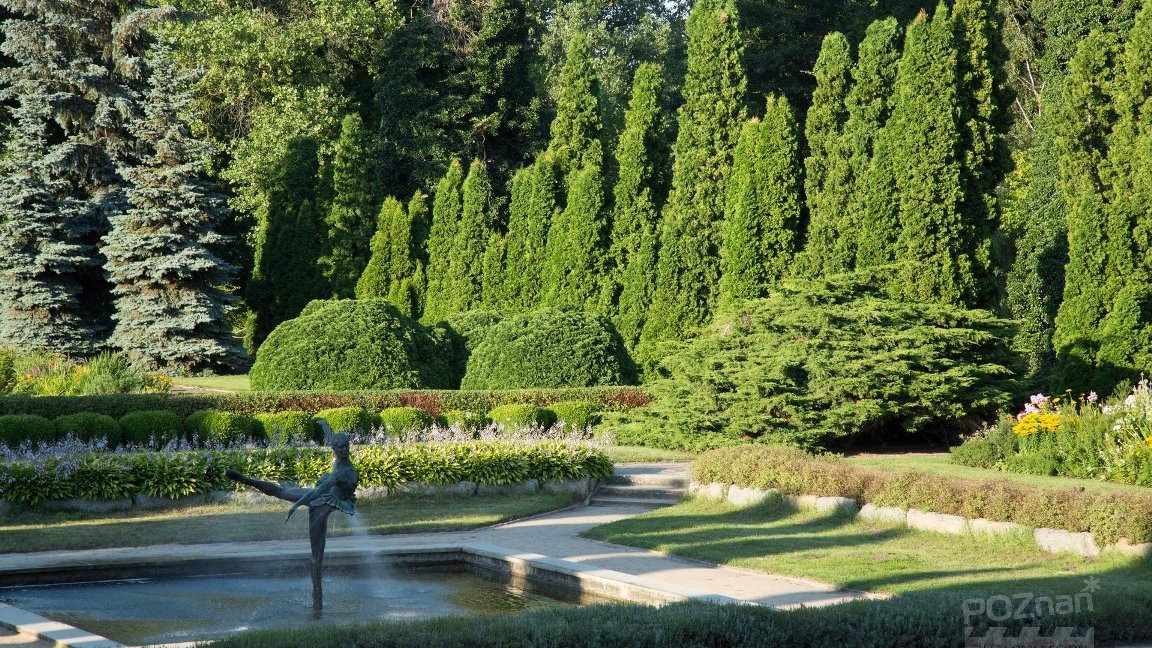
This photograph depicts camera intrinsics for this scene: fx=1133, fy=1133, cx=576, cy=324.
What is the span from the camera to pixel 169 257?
27750mm

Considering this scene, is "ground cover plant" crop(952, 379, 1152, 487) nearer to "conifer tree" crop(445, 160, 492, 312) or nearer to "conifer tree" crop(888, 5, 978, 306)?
"conifer tree" crop(888, 5, 978, 306)

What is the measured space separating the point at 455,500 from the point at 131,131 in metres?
20.5

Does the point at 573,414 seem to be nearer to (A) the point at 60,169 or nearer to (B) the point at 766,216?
(B) the point at 766,216

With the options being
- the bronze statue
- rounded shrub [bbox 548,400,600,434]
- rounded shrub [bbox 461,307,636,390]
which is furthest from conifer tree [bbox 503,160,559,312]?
the bronze statue

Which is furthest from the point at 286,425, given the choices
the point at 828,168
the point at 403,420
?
the point at 828,168

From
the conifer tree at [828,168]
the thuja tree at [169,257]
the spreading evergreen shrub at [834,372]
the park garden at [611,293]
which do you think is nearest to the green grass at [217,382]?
the park garden at [611,293]

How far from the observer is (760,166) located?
21828 millimetres

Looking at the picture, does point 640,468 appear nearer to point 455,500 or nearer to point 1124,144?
point 455,500

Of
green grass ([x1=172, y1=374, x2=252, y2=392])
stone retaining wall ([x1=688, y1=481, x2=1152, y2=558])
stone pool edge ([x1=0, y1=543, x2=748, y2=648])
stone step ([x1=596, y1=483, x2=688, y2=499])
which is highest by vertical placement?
green grass ([x1=172, y1=374, x2=252, y2=392])

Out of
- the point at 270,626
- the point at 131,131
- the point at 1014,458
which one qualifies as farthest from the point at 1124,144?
the point at 131,131

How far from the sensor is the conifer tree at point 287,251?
32.9m

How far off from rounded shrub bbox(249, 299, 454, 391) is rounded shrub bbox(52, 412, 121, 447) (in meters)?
4.10

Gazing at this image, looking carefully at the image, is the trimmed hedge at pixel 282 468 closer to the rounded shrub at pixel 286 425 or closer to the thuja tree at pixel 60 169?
the rounded shrub at pixel 286 425

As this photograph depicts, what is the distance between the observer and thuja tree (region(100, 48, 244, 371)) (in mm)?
27859
